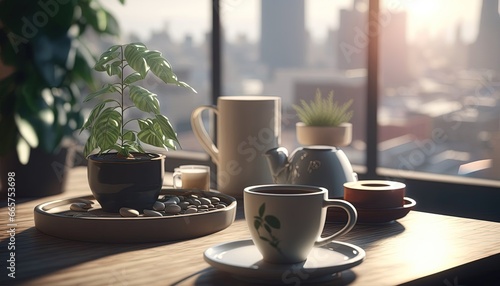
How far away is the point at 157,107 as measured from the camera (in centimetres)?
146

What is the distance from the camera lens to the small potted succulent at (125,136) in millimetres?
1433

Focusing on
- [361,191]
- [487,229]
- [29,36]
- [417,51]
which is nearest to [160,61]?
[361,191]

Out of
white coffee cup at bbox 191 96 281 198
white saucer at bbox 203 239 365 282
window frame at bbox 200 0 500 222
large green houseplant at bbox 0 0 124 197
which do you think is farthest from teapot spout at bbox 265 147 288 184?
large green houseplant at bbox 0 0 124 197

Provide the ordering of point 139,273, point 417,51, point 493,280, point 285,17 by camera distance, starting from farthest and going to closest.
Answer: point 417,51, point 285,17, point 493,280, point 139,273

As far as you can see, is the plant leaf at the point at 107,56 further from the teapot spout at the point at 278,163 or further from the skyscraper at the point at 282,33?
the skyscraper at the point at 282,33

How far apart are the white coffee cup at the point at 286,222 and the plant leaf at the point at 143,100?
416mm

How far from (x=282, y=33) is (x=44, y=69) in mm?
18161


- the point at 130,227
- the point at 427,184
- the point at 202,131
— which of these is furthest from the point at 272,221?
the point at 427,184

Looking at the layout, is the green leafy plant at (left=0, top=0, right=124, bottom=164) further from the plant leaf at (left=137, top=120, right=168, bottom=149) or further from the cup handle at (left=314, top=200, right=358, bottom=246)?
the plant leaf at (left=137, top=120, right=168, bottom=149)

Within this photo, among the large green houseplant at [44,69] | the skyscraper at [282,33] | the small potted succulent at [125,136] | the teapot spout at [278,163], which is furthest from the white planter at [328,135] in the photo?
the skyscraper at [282,33]

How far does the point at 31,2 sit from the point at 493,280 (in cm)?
111

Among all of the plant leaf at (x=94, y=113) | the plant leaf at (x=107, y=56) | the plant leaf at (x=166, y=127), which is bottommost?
the plant leaf at (x=166, y=127)

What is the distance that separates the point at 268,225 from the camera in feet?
3.61

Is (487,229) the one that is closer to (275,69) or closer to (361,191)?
(361,191)
